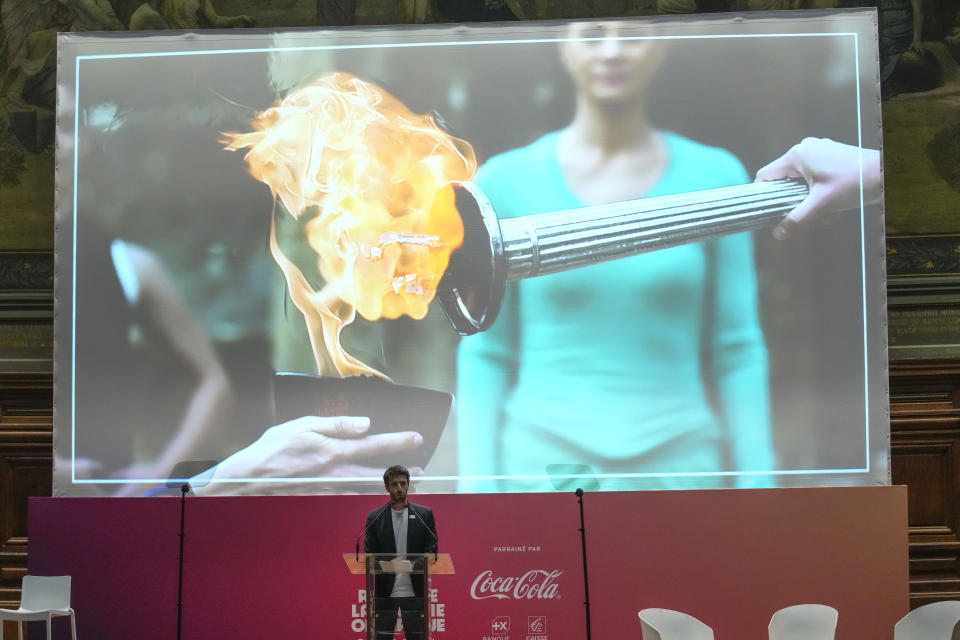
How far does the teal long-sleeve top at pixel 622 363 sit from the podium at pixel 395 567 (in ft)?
8.16

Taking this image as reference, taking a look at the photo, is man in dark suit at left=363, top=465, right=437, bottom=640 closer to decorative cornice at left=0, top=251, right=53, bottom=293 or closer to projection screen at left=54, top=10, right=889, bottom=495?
projection screen at left=54, top=10, right=889, bottom=495

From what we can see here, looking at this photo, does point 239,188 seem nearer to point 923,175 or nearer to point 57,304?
point 57,304

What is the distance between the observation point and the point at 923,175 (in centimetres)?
917

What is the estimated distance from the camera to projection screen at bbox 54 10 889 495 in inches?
330

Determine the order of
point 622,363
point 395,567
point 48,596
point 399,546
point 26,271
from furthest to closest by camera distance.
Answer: point 26,271 → point 622,363 → point 48,596 → point 399,546 → point 395,567

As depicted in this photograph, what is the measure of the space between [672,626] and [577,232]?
11.9 ft

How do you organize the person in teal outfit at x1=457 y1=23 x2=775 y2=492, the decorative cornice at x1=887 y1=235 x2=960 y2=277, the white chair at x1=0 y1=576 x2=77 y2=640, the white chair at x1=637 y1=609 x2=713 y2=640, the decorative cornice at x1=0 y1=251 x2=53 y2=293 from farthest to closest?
the decorative cornice at x1=0 y1=251 x2=53 y2=293 < the decorative cornice at x1=887 y1=235 x2=960 y2=277 < the person in teal outfit at x1=457 y1=23 x2=775 y2=492 < the white chair at x1=0 y1=576 x2=77 y2=640 < the white chair at x1=637 y1=609 x2=713 y2=640

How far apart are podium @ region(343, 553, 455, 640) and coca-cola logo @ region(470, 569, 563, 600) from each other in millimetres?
1665

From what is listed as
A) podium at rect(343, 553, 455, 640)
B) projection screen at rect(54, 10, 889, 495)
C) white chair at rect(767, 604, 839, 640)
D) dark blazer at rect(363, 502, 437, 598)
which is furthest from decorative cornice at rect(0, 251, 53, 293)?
white chair at rect(767, 604, 839, 640)

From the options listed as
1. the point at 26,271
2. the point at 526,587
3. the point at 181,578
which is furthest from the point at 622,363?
the point at 26,271

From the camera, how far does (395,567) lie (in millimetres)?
5699

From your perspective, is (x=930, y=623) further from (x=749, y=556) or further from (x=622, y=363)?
(x=622, y=363)

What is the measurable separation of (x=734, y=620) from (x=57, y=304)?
222 inches

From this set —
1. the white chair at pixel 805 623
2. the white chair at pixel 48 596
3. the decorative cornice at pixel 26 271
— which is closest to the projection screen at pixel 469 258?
the decorative cornice at pixel 26 271
